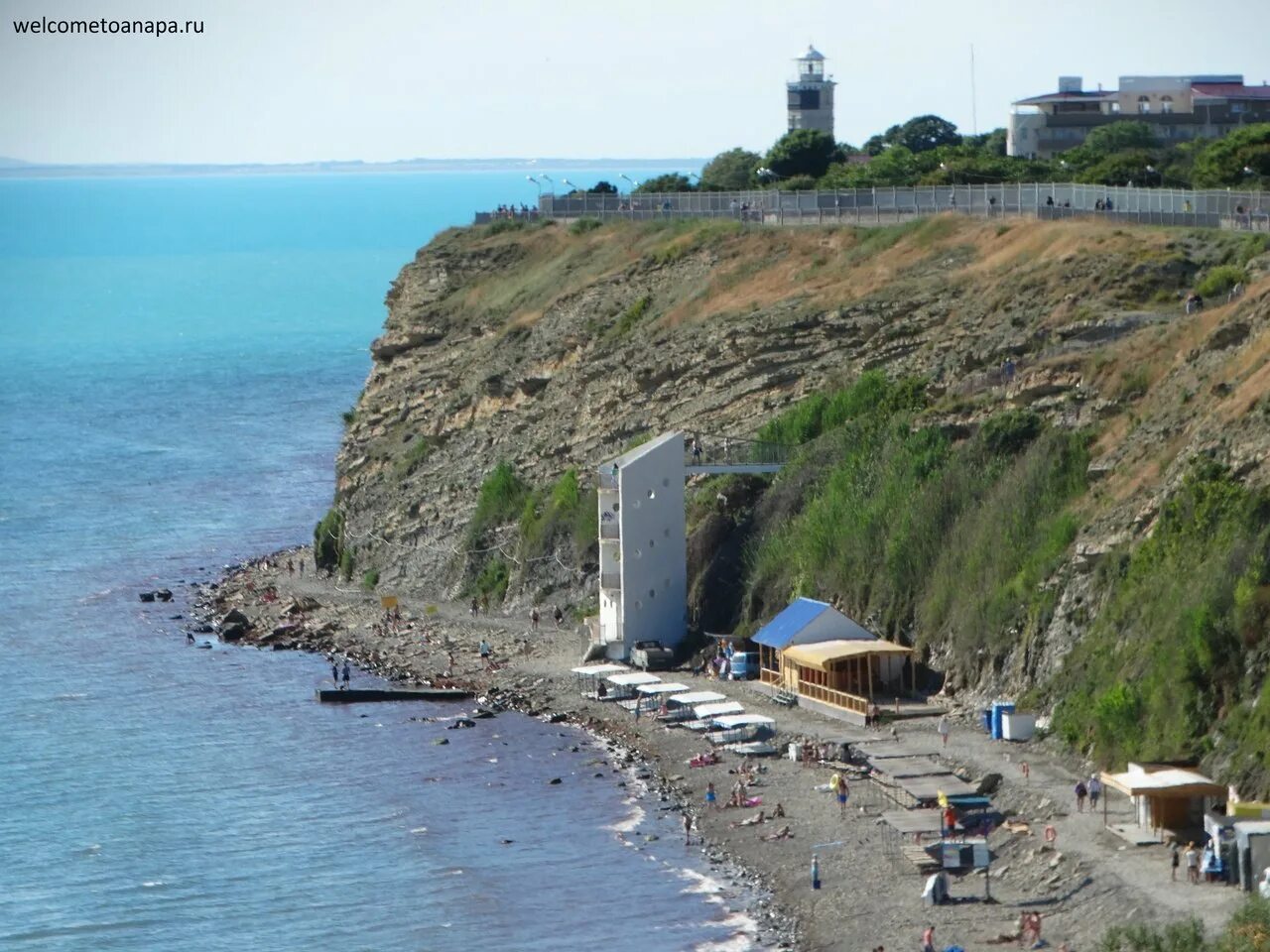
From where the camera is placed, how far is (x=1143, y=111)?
122 m

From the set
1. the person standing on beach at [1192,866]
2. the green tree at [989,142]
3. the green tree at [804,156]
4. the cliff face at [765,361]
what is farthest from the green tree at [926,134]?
the person standing on beach at [1192,866]

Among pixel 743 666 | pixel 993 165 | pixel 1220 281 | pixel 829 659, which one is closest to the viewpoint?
pixel 829 659

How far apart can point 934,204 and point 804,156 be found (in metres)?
27.9

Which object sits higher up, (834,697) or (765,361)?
(765,361)

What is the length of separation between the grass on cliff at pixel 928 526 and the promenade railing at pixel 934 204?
1142 centimetres

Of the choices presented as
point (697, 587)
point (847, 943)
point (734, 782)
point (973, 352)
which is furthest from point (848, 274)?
point (847, 943)

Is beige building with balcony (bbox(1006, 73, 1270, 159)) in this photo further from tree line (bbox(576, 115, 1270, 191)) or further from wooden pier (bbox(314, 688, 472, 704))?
wooden pier (bbox(314, 688, 472, 704))

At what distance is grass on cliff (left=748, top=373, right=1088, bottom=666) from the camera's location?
58188 millimetres

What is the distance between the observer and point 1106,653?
2057 inches

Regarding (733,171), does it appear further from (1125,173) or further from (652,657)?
(652,657)

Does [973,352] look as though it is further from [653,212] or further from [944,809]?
[653,212]

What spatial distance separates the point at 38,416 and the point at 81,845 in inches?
3682

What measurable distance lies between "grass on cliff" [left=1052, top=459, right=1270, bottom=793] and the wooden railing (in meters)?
5.71

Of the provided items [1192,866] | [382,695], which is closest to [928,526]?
[382,695]
